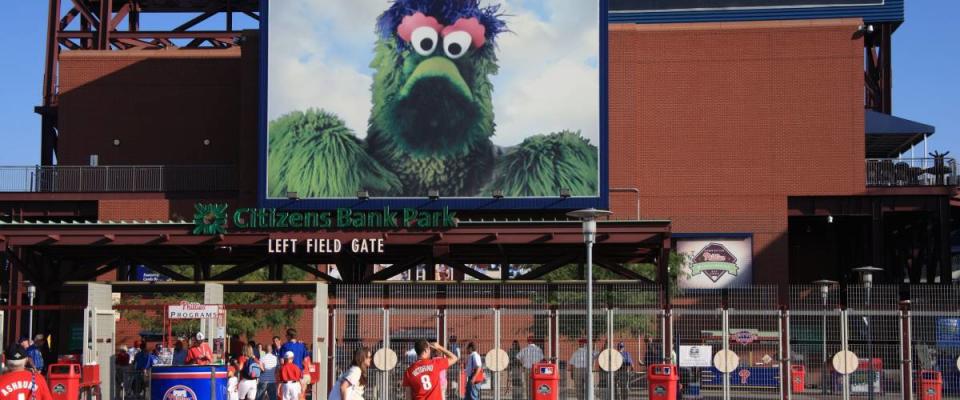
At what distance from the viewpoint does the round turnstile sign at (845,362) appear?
3148 centimetres

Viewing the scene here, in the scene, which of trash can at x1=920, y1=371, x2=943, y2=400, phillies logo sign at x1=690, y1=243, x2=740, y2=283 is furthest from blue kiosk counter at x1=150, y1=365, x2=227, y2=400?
phillies logo sign at x1=690, y1=243, x2=740, y2=283

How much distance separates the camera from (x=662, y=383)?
30.1 metres

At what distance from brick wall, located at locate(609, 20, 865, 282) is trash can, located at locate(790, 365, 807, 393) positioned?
77.2 ft

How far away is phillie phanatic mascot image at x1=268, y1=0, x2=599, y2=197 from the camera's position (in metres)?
53.6

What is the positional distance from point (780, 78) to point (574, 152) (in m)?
10.6

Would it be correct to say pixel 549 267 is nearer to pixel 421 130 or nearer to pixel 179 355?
pixel 421 130

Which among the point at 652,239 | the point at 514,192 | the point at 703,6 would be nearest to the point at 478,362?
the point at 652,239

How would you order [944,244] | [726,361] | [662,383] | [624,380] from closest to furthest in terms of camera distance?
[662,383]
[726,361]
[624,380]
[944,244]

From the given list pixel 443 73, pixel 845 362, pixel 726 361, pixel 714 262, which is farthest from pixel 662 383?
pixel 714 262

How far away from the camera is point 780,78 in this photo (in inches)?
2286

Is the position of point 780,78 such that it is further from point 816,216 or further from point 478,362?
point 478,362

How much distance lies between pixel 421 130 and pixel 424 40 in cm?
344

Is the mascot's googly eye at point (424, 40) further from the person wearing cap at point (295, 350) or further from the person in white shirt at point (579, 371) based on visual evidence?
the person wearing cap at point (295, 350)

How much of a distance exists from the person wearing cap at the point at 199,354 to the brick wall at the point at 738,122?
31.0 metres
